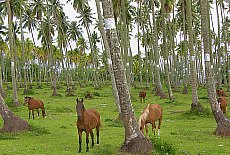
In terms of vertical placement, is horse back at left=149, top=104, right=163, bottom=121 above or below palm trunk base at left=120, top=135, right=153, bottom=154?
above

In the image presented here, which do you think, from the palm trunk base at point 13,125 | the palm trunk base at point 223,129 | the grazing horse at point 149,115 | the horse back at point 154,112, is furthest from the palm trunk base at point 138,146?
the palm trunk base at point 13,125

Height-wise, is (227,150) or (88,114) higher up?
(88,114)

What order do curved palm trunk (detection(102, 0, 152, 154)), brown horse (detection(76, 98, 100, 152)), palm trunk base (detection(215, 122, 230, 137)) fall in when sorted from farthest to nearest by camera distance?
palm trunk base (detection(215, 122, 230, 137)), brown horse (detection(76, 98, 100, 152)), curved palm trunk (detection(102, 0, 152, 154))

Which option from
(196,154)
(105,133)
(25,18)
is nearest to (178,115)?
(105,133)

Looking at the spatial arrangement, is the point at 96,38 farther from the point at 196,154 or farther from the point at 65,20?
the point at 196,154

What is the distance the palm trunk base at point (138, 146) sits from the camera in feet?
36.6

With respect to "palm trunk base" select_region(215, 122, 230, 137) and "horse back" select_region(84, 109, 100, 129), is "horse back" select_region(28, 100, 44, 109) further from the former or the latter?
"palm trunk base" select_region(215, 122, 230, 137)

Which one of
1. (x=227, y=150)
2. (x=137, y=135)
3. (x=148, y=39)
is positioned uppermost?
(x=148, y=39)

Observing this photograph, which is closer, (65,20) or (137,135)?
(137,135)

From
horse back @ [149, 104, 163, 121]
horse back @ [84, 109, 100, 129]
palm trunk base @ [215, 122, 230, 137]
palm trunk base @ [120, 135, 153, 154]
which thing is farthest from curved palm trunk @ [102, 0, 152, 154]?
palm trunk base @ [215, 122, 230, 137]

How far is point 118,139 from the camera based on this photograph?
15023 mm

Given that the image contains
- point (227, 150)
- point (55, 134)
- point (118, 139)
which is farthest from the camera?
point (55, 134)

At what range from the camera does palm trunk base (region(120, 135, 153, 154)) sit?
11148 mm

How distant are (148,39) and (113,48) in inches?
2488
